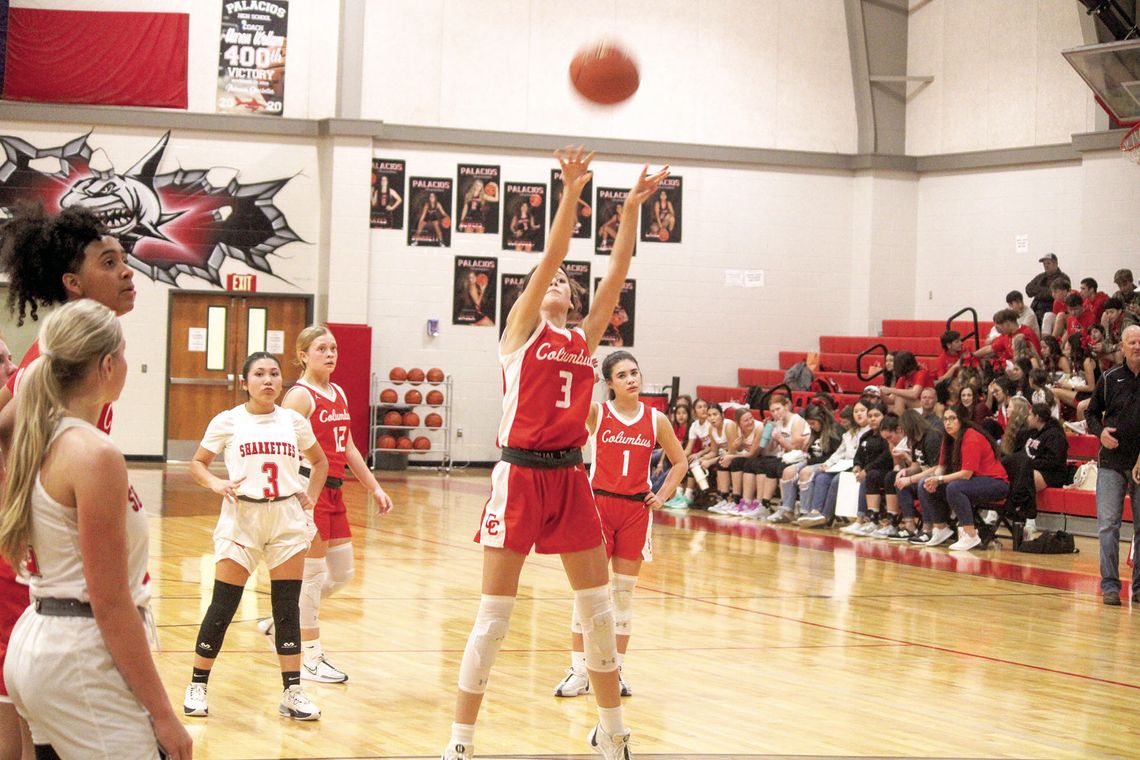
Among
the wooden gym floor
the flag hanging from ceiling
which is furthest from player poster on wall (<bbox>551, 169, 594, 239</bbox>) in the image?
the wooden gym floor

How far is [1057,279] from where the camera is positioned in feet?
52.3

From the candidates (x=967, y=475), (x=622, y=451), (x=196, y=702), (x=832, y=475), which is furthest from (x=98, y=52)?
(x=196, y=702)

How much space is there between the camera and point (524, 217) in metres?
19.3

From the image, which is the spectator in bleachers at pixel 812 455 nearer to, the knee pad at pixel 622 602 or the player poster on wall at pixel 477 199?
the player poster on wall at pixel 477 199

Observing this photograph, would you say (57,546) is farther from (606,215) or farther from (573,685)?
(606,215)

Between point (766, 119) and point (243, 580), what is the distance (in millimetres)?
16047

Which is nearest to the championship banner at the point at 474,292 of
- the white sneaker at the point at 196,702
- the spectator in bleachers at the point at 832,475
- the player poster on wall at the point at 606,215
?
the player poster on wall at the point at 606,215

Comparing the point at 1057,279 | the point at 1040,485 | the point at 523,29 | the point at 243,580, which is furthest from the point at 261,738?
the point at 523,29

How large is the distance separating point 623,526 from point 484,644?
1717 millimetres

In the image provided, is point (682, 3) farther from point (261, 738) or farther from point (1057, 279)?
point (261, 738)

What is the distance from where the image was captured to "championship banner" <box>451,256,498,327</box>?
62.6 ft

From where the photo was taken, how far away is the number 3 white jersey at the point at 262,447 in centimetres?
557

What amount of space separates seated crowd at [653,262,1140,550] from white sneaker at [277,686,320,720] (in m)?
8.04

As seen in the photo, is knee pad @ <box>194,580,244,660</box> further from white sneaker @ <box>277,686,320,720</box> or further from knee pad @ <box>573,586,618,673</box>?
knee pad @ <box>573,586,618,673</box>
